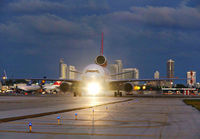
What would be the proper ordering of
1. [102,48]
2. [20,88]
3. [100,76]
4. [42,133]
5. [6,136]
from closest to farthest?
[6,136]
[42,133]
[100,76]
[102,48]
[20,88]

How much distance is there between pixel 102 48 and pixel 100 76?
3101 cm

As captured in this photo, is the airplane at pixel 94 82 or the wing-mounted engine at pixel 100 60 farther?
the wing-mounted engine at pixel 100 60

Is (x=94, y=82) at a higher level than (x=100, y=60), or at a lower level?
lower

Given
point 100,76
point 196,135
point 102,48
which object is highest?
point 102,48

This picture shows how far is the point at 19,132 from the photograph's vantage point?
10617 mm

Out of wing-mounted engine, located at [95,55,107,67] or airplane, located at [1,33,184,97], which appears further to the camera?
wing-mounted engine, located at [95,55,107,67]

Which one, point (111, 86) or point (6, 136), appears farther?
point (111, 86)

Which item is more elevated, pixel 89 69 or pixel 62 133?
pixel 89 69

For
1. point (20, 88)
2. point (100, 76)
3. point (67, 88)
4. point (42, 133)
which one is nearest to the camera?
point (42, 133)

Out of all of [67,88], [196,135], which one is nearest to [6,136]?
[196,135]

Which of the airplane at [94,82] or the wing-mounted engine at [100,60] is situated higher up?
the wing-mounted engine at [100,60]

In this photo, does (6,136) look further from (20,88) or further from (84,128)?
(20,88)

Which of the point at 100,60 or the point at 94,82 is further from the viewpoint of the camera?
the point at 100,60

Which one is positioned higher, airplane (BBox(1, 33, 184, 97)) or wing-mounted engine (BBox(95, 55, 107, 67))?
wing-mounted engine (BBox(95, 55, 107, 67))
